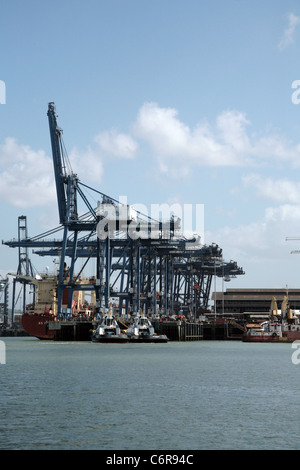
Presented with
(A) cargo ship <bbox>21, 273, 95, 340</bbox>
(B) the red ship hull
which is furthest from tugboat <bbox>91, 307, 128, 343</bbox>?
(B) the red ship hull

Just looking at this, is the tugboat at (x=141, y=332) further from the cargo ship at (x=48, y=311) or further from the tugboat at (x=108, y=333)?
the cargo ship at (x=48, y=311)

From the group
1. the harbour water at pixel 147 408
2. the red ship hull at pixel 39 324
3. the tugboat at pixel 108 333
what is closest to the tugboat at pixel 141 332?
the tugboat at pixel 108 333

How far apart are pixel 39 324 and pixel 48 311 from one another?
144 inches

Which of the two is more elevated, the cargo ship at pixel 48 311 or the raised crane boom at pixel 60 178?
the raised crane boom at pixel 60 178

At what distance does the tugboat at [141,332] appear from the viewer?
10581 centimetres

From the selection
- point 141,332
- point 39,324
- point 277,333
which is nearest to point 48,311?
point 39,324

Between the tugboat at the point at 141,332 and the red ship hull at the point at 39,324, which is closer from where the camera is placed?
the tugboat at the point at 141,332

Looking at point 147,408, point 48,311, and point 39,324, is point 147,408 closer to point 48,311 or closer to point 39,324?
point 39,324

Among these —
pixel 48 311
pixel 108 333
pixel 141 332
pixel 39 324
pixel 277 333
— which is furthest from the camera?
pixel 48 311

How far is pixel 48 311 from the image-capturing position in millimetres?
127125

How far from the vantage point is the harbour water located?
2502 centimetres

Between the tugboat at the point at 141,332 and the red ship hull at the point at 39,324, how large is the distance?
69.6 ft
